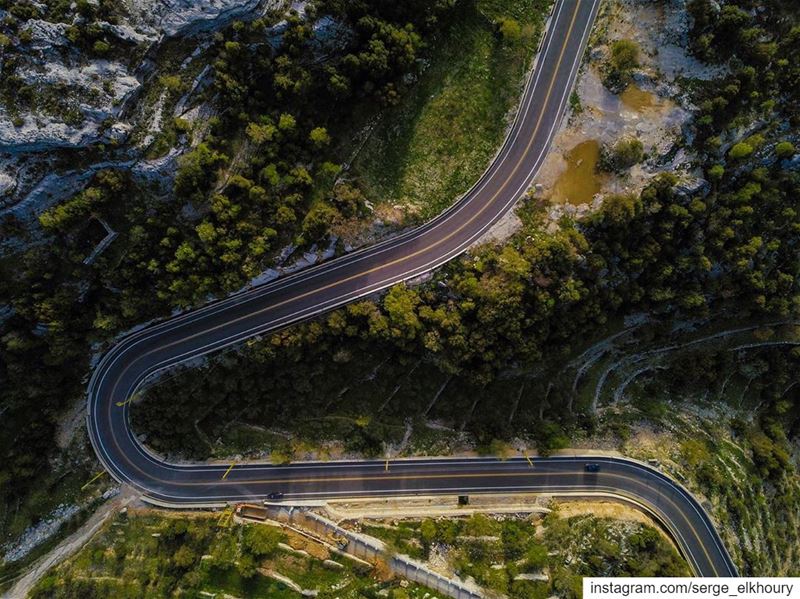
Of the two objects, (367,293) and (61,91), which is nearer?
(61,91)

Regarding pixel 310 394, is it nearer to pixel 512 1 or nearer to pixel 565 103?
pixel 565 103

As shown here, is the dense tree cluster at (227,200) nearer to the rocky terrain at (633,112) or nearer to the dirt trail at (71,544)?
the dirt trail at (71,544)

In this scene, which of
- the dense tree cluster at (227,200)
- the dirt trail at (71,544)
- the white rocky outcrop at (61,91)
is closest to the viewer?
the white rocky outcrop at (61,91)

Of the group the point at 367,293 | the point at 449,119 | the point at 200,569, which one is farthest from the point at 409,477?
the point at 449,119

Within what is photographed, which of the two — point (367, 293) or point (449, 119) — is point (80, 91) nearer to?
point (367, 293)

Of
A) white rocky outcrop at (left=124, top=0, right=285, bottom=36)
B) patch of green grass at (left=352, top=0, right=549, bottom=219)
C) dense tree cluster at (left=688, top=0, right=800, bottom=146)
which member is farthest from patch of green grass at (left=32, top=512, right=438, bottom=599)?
dense tree cluster at (left=688, top=0, right=800, bottom=146)

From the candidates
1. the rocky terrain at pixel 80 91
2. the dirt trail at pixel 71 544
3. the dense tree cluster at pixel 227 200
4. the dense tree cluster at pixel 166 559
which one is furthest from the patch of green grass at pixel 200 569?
the rocky terrain at pixel 80 91
